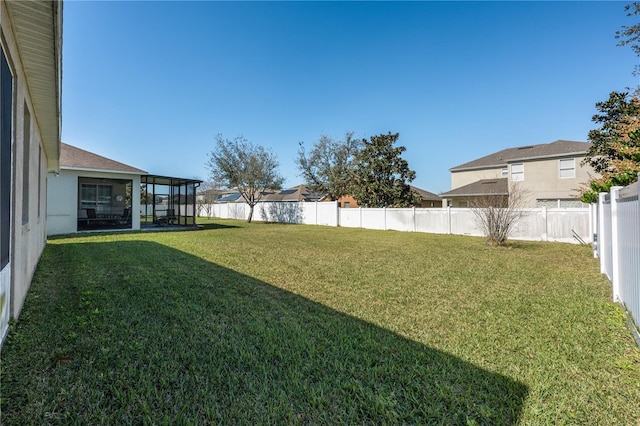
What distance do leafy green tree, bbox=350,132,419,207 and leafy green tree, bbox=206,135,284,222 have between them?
27.1ft

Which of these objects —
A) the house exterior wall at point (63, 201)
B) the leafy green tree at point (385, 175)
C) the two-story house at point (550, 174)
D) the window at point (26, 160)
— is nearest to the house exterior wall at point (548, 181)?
the two-story house at point (550, 174)

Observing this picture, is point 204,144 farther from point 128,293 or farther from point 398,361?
point 398,361

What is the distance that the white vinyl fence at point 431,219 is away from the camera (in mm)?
12266

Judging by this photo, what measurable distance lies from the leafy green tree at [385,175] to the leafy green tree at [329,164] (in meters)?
7.93

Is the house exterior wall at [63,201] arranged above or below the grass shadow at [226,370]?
above

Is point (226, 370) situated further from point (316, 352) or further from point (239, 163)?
point (239, 163)

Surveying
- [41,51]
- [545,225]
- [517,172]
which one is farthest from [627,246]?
[517,172]

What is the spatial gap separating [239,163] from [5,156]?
23027mm

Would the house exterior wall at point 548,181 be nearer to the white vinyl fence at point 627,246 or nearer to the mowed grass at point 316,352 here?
the mowed grass at point 316,352

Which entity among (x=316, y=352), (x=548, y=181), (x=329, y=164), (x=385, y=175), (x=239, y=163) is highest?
(x=329, y=164)

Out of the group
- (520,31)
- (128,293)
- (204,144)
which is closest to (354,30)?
(520,31)

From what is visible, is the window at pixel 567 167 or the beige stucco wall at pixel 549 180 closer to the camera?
the beige stucco wall at pixel 549 180

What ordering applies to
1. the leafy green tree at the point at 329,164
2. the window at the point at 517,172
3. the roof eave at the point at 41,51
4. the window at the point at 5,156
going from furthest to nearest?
the leafy green tree at the point at 329,164
the window at the point at 517,172
the roof eave at the point at 41,51
the window at the point at 5,156

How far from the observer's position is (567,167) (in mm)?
17688
